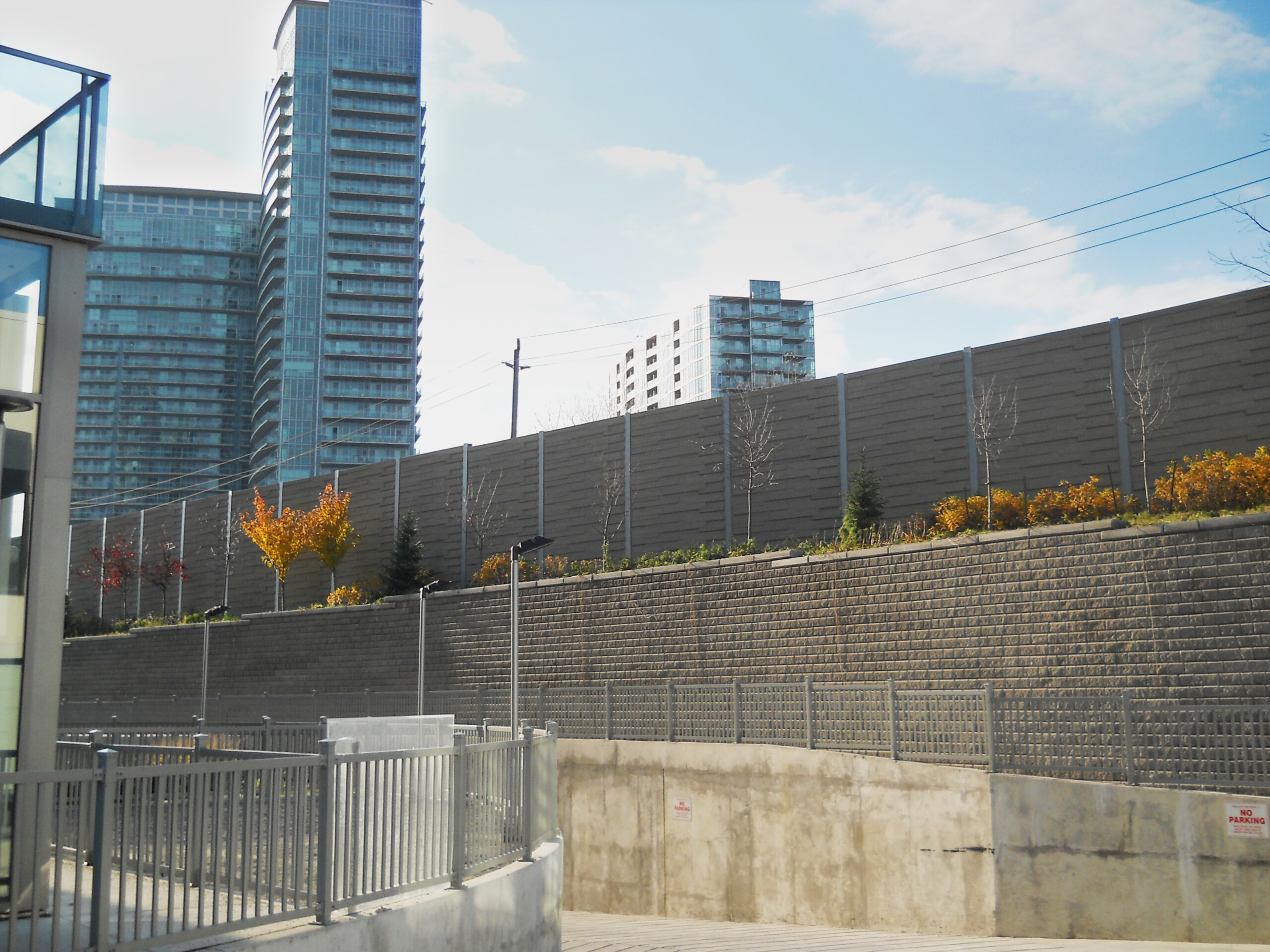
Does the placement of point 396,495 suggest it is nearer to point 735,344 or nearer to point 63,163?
point 63,163

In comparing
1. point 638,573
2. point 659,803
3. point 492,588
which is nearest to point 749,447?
point 638,573

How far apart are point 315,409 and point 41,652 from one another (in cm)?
10047

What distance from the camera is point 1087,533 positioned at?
16953 mm

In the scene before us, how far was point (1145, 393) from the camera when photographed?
787 inches

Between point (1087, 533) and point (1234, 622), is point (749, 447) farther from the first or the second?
point (1234, 622)

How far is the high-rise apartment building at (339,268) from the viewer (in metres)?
105

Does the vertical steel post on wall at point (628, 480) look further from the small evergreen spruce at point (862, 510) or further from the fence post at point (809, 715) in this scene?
the fence post at point (809, 715)

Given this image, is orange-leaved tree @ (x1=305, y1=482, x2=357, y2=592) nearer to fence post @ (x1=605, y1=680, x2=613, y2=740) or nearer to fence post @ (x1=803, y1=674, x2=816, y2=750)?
fence post @ (x1=605, y1=680, x2=613, y2=740)

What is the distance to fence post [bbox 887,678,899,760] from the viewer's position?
16.3 m

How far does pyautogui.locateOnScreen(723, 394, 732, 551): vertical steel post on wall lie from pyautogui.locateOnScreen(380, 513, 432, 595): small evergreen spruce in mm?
9946

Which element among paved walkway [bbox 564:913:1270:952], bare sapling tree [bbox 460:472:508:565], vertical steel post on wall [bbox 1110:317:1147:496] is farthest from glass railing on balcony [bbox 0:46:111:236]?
bare sapling tree [bbox 460:472:508:565]

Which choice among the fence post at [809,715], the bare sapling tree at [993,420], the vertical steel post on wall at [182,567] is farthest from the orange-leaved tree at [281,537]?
the fence post at [809,715]

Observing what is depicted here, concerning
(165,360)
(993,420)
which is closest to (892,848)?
(993,420)

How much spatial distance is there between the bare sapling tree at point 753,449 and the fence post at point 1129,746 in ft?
37.0
